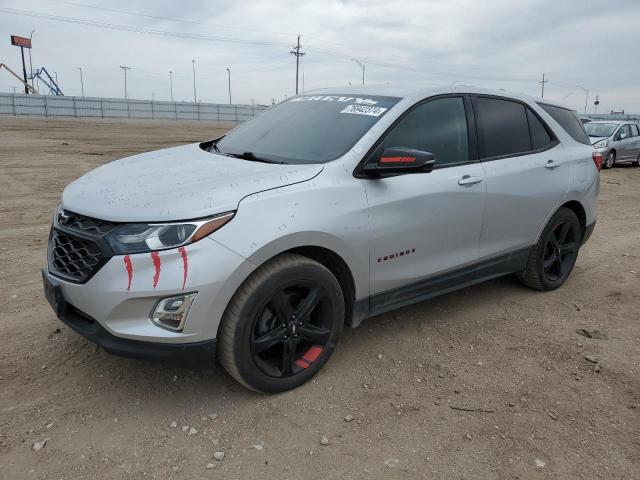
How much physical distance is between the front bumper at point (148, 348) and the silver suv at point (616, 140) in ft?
54.9

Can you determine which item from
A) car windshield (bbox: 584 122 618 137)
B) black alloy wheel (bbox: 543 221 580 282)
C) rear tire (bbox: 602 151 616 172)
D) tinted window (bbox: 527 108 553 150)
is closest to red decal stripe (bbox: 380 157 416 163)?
tinted window (bbox: 527 108 553 150)

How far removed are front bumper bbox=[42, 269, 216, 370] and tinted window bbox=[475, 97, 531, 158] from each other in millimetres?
2511

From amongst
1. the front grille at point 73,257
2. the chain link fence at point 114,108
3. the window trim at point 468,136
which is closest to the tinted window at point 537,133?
the window trim at point 468,136

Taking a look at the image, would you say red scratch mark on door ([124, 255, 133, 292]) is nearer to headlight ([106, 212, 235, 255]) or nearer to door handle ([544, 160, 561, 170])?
headlight ([106, 212, 235, 255])

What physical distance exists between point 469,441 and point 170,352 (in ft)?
5.18

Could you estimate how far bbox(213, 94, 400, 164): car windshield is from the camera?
3.35 metres

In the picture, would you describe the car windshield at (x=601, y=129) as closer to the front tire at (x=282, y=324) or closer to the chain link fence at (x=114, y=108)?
the front tire at (x=282, y=324)

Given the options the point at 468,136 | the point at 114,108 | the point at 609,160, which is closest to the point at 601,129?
the point at 609,160

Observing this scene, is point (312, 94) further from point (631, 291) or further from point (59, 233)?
point (631, 291)

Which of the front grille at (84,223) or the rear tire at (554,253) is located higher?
the front grille at (84,223)

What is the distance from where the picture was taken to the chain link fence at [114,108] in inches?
1777

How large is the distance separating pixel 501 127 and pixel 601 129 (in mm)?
15496

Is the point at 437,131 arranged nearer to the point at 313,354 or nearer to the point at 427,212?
the point at 427,212

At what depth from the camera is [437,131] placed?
147 inches
